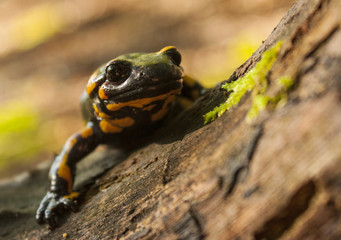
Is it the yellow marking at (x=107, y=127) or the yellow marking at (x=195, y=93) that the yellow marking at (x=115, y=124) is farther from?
the yellow marking at (x=195, y=93)

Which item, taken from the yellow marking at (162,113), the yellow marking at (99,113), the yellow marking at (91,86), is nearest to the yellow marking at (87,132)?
the yellow marking at (99,113)

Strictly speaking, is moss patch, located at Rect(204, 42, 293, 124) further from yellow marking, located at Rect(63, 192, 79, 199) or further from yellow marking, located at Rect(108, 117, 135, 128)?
yellow marking, located at Rect(63, 192, 79, 199)

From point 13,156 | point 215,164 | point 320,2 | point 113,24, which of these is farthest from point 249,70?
point 113,24

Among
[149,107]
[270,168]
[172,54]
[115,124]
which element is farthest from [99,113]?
[270,168]

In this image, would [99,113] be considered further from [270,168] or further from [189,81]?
[270,168]

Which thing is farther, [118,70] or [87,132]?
[87,132]

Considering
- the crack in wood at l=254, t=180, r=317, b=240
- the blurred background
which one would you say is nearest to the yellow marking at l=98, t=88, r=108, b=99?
the crack in wood at l=254, t=180, r=317, b=240

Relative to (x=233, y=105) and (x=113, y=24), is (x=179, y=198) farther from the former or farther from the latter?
(x=113, y=24)
